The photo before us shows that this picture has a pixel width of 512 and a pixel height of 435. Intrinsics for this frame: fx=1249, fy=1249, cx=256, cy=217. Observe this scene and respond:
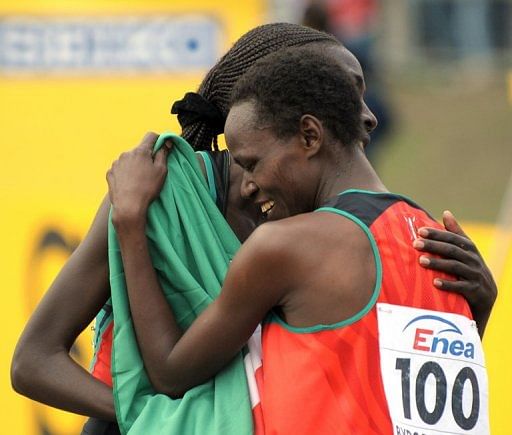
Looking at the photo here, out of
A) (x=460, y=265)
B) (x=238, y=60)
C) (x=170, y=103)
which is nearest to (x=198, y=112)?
(x=238, y=60)

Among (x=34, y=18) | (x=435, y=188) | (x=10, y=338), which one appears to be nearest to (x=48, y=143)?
(x=34, y=18)

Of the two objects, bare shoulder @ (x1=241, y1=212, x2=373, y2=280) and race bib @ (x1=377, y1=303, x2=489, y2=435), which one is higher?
bare shoulder @ (x1=241, y1=212, x2=373, y2=280)

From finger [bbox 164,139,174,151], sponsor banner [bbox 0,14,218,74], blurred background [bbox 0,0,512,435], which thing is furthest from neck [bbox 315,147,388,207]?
sponsor banner [bbox 0,14,218,74]

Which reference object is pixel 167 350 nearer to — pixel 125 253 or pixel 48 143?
pixel 125 253

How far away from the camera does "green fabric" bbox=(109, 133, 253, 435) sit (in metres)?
2.62

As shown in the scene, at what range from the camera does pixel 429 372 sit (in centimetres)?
257

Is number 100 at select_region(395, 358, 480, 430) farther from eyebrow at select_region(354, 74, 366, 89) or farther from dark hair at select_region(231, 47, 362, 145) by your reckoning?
eyebrow at select_region(354, 74, 366, 89)

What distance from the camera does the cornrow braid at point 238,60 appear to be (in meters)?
2.96

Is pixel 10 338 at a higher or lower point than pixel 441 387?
lower

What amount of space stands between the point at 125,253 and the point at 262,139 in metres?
0.38

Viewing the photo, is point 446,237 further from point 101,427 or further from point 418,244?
point 101,427

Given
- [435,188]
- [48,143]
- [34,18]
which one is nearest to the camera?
[48,143]

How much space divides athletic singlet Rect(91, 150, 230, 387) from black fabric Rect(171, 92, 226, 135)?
128mm

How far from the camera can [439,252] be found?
268 centimetres
